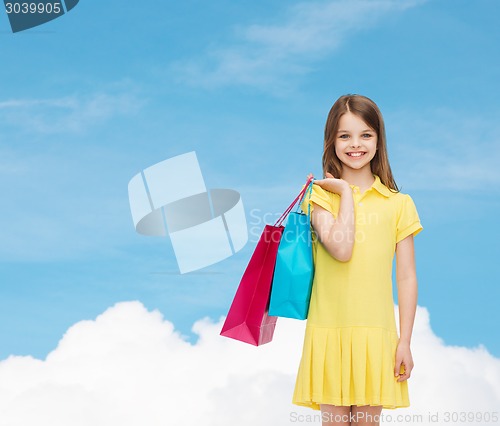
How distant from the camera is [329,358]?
340 centimetres

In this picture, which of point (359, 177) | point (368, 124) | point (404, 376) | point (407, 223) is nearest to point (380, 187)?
point (359, 177)

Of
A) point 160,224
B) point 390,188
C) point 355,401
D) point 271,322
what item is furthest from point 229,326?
point 160,224

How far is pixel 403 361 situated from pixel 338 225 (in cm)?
75

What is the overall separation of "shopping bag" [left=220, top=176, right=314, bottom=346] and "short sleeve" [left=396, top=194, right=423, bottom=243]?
614 millimetres

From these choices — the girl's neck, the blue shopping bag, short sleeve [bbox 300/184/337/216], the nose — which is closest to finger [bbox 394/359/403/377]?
the blue shopping bag

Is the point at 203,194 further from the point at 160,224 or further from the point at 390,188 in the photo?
the point at 390,188

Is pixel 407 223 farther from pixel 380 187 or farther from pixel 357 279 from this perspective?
pixel 357 279

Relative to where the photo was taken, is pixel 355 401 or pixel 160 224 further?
pixel 160 224

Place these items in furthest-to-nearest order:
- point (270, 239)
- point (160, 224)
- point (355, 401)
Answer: point (160, 224) → point (270, 239) → point (355, 401)

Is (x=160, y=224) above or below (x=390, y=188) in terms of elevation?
above

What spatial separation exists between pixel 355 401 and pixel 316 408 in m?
0.24

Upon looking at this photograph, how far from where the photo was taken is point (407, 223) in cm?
363

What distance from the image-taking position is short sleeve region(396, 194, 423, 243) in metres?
3.62

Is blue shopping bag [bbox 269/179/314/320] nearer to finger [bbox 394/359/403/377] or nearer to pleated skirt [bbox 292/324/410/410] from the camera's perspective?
pleated skirt [bbox 292/324/410/410]
